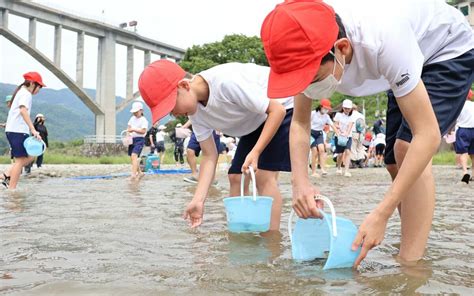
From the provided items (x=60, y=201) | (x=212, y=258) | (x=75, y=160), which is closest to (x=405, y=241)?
(x=212, y=258)

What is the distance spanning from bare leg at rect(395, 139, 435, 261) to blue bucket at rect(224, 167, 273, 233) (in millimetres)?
850

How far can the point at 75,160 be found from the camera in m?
19.5

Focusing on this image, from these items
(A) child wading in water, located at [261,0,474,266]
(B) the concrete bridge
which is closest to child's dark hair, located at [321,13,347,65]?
(A) child wading in water, located at [261,0,474,266]

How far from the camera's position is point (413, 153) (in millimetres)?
1954

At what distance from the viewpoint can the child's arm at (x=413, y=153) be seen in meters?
1.95

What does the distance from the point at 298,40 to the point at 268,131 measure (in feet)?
4.16

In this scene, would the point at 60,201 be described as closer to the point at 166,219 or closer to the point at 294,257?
the point at 166,219

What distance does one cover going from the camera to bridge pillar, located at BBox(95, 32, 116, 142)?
35.8m

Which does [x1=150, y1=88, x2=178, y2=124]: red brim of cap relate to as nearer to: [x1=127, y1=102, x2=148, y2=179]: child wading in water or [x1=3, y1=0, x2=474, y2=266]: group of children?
[x1=3, y1=0, x2=474, y2=266]: group of children

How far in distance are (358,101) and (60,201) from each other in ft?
106

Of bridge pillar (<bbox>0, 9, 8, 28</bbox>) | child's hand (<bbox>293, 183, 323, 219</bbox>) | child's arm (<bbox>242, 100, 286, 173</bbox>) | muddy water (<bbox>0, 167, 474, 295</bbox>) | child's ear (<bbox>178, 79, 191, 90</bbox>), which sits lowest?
muddy water (<bbox>0, 167, 474, 295</bbox>)

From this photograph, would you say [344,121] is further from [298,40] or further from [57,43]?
[57,43]

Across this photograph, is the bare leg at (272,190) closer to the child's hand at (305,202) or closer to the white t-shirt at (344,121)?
the child's hand at (305,202)

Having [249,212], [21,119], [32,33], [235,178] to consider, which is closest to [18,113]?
[21,119]
